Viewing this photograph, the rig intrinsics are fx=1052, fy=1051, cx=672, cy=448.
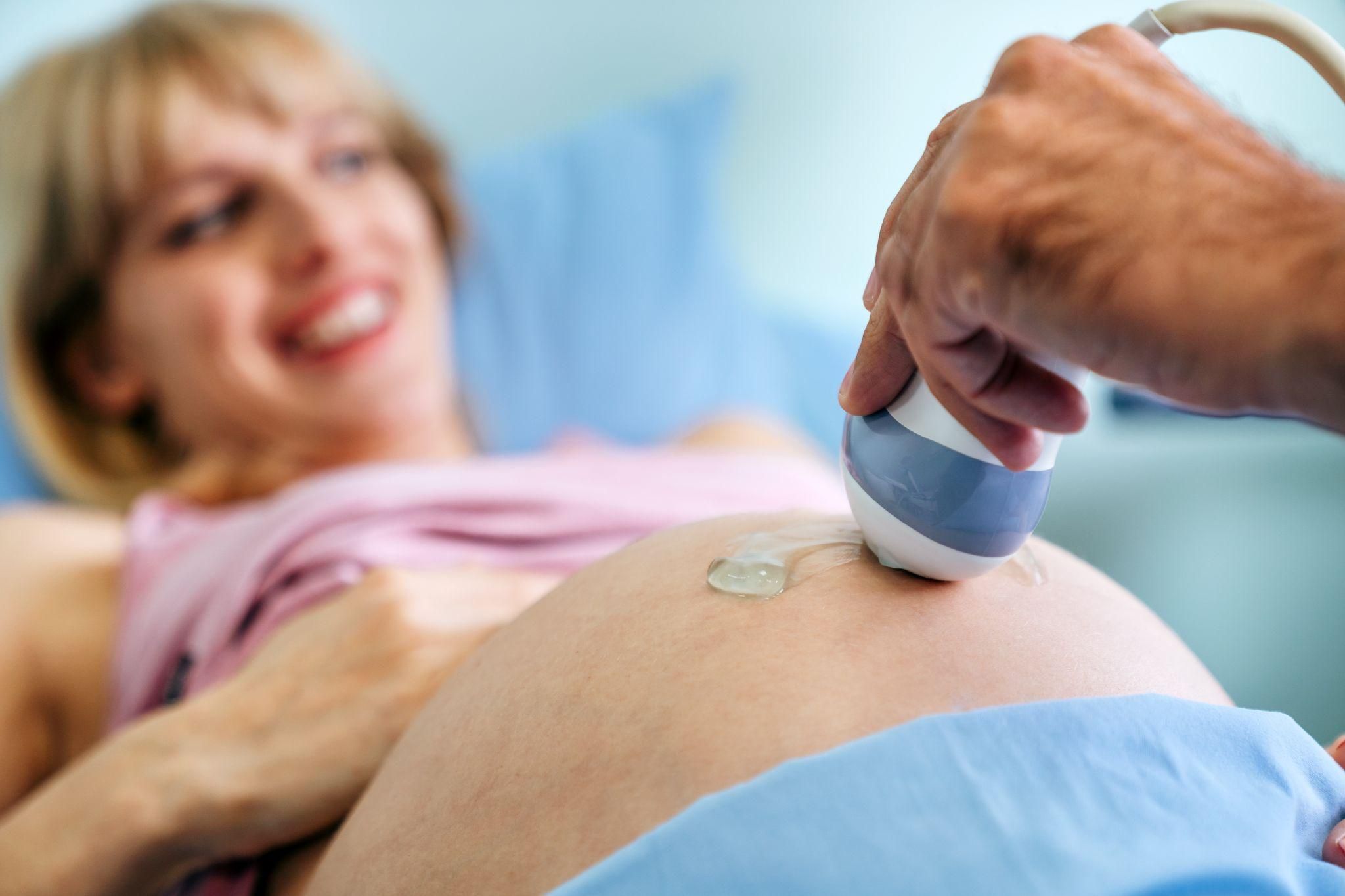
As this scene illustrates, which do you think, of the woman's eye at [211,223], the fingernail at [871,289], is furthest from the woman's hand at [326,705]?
the woman's eye at [211,223]

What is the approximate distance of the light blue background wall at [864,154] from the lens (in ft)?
5.07

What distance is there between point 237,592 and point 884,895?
640mm

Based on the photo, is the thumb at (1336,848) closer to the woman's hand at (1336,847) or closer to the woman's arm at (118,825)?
the woman's hand at (1336,847)

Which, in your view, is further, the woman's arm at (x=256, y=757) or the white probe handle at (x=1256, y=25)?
the woman's arm at (x=256, y=757)

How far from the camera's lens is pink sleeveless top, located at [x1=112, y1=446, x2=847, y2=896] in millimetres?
870

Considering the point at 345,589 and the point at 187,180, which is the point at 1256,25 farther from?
the point at 187,180

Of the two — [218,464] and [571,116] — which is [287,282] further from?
[571,116]

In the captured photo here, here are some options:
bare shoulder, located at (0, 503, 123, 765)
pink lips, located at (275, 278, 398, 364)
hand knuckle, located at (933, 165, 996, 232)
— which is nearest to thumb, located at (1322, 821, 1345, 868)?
hand knuckle, located at (933, 165, 996, 232)

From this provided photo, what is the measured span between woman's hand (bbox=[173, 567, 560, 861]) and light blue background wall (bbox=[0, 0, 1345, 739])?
2.89 feet

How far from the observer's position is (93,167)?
1.25 meters

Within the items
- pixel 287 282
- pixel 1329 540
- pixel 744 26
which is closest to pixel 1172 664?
pixel 287 282

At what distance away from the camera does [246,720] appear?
754 mm

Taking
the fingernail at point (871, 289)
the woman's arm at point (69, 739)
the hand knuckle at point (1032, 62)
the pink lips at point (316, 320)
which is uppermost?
the hand knuckle at point (1032, 62)

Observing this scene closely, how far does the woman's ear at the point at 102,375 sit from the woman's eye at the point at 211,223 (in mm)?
227
